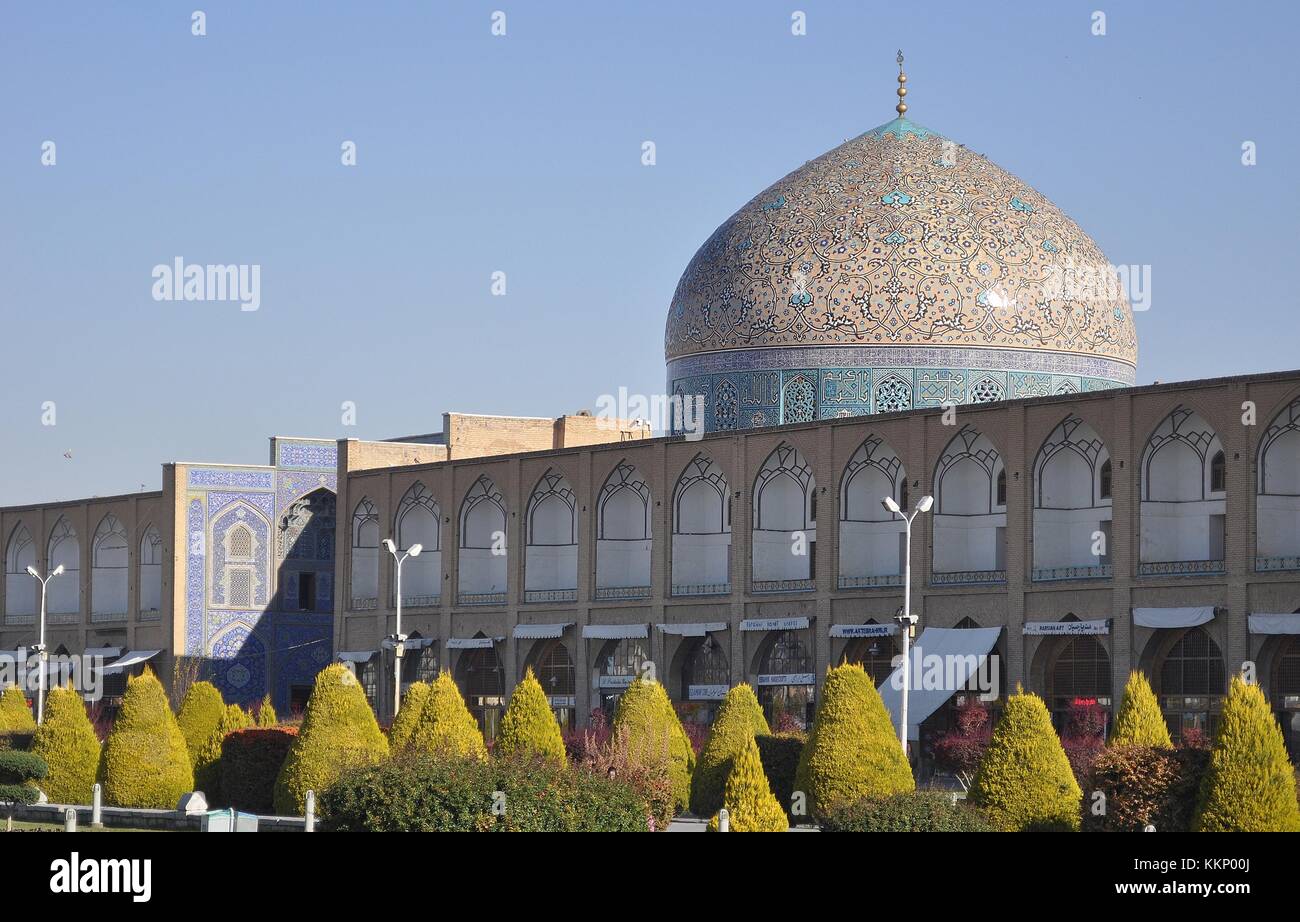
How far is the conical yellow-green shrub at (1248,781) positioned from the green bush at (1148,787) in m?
0.68

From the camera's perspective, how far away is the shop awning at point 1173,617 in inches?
1205

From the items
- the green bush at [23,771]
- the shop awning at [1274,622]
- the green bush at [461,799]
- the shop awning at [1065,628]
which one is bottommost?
the green bush at [23,771]

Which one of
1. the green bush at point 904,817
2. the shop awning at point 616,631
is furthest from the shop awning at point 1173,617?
the green bush at point 904,817

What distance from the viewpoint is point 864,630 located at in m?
35.3

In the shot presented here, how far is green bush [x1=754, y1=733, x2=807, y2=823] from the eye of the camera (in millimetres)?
27312

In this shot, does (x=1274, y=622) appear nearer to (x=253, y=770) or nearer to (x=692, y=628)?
(x=692, y=628)

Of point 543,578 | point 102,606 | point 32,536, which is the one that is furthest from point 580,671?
point 32,536

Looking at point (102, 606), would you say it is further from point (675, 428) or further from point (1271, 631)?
point (1271, 631)

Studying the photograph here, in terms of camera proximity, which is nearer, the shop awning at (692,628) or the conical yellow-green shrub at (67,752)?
the conical yellow-green shrub at (67,752)

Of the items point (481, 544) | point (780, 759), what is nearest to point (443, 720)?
point (780, 759)

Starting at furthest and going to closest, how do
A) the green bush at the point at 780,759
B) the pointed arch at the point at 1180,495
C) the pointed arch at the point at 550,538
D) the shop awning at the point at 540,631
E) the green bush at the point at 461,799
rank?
the pointed arch at the point at 550,538 → the shop awning at the point at 540,631 → the pointed arch at the point at 1180,495 → the green bush at the point at 780,759 → the green bush at the point at 461,799

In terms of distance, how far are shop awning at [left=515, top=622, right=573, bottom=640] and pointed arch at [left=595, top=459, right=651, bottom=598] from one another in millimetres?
948

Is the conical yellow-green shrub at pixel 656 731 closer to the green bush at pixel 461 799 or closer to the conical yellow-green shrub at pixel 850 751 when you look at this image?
the conical yellow-green shrub at pixel 850 751
